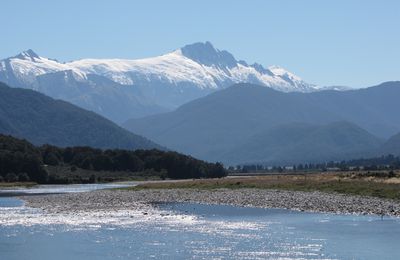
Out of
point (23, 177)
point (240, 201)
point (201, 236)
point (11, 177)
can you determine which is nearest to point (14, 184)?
point (11, 177)

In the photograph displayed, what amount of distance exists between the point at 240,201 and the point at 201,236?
36661 mm

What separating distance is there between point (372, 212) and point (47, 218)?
30998 mm

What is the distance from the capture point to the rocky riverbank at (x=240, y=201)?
260 ft

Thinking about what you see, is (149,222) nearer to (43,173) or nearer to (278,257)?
(278,257)

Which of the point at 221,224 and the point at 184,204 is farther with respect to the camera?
the point at 184,204

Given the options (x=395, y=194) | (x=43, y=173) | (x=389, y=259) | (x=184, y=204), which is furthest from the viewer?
(x=43, y=173)

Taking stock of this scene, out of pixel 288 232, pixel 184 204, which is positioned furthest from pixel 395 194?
pixel 288 232

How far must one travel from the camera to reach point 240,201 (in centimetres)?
9506

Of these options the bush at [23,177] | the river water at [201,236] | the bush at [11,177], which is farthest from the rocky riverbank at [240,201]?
the bush at [11,177]

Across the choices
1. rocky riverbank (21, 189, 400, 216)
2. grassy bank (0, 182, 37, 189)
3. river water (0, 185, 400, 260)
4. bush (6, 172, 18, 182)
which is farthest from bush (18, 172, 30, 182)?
river water (0, 185, 400, 260)

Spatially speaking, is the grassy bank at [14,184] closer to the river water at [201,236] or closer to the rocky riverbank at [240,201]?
the rocky riverbank at [240,201]

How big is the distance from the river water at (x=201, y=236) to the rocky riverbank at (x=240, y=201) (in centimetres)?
481

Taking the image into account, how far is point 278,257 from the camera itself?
47.8 metres

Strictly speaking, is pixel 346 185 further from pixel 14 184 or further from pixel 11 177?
pixel 11 177
